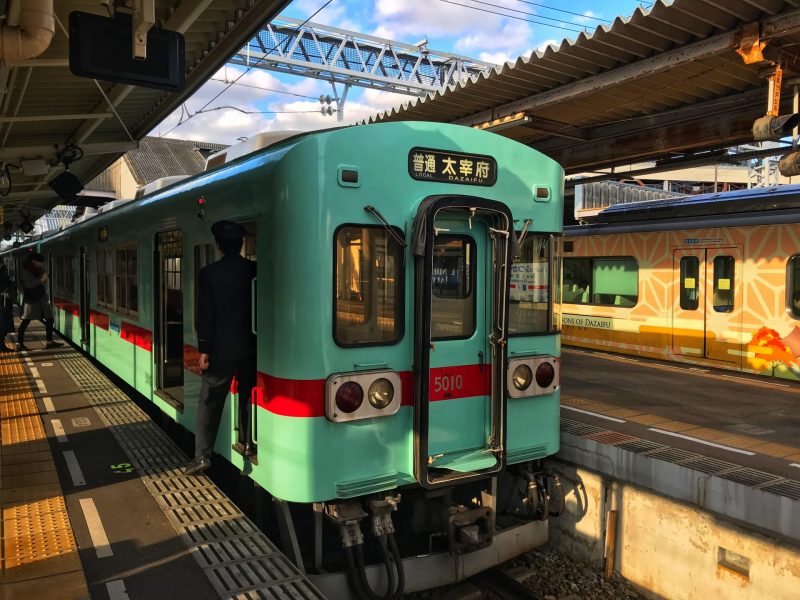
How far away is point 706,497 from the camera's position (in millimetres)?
4598

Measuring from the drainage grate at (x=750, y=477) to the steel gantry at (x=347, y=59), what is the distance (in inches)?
854

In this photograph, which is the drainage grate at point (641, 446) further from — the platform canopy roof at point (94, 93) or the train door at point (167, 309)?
the platform canopy roof at point (94, 93)

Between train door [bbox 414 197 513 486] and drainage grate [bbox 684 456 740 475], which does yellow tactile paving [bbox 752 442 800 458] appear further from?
train door [bbox 414 197 513 486]

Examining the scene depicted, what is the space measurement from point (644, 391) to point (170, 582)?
6233mm

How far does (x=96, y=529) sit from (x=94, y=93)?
5547 mm

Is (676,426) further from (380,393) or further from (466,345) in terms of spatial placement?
(380,393)

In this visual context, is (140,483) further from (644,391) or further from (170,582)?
(644,391)

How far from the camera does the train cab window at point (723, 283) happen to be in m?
9.64

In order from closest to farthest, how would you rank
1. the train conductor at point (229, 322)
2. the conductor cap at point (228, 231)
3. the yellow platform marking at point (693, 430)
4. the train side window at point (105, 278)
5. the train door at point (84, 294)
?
the conductor cap at point (228, 231)
the train conductor at point (229, 322)
the yellow platform marking at point (693, 430)
the train side window at point (105, 278)
the train door at point (84, 294)

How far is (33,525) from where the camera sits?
4.13 meters

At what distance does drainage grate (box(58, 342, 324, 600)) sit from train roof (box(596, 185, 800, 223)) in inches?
324

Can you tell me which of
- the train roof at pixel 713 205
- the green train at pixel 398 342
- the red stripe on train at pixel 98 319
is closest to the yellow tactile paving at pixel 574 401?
the green train at pixel 398 342

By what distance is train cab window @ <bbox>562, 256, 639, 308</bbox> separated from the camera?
11298 mm

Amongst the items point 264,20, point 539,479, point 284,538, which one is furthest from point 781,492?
point 264,20
